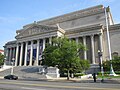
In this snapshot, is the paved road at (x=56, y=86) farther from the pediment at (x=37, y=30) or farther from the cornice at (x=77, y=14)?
the cornice at (x=77, y=14)

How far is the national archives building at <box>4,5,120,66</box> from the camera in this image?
2076 inches

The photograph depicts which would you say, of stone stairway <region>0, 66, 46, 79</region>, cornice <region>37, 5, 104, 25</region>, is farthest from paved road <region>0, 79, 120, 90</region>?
cornice <region>37, 5, 104, 25</region>

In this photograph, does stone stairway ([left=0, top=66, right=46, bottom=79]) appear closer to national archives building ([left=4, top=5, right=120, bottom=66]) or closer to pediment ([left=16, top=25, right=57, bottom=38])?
national archives building ([left=4, top=5, right=120, bottom=66])

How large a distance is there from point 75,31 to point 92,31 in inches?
271

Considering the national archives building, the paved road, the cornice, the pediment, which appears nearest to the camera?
the paved road

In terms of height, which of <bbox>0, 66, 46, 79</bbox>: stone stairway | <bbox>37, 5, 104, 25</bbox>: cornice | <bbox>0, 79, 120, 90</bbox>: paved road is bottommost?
<bbox>0, 66, 46, 79</bbox>: stone stairway

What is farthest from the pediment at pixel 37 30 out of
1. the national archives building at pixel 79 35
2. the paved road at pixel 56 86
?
the paved road at pixel 56 86

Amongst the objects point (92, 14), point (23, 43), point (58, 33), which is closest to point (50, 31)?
point (58, 33)

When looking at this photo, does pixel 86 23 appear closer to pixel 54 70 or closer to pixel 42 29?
pixel 42 29

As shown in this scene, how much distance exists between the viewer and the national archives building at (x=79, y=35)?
52722 millimetres

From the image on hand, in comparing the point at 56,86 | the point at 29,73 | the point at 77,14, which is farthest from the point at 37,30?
the point at 56,86

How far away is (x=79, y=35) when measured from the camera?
2228 inches

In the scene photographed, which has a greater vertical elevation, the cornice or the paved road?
the cornice

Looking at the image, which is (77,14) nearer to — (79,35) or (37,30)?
(79,35)
